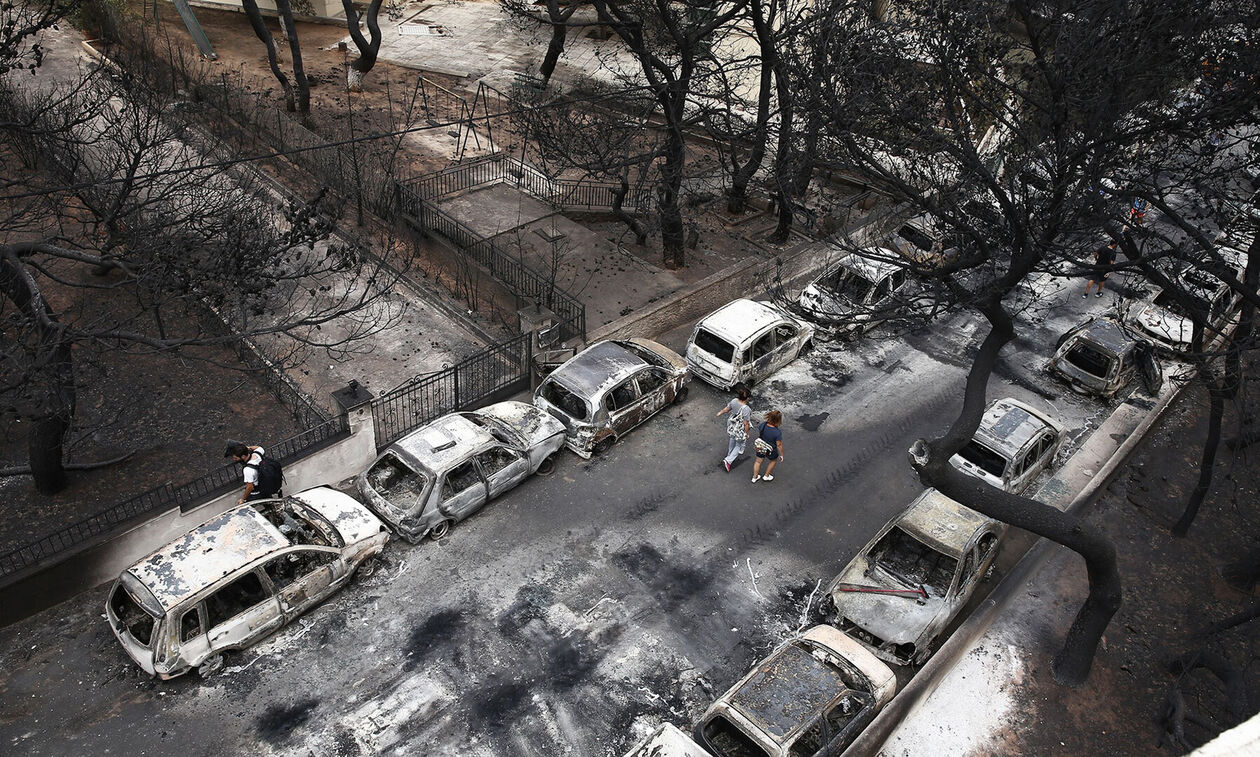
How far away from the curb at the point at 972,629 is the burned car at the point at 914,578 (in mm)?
325

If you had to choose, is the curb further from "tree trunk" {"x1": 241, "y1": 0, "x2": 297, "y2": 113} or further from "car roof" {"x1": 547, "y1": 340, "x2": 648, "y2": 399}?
"tree trunk" {"x1": 241, "y1": 0, "x2": 297, "y2": 113}

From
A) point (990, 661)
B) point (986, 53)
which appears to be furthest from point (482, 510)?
point (986, 53)

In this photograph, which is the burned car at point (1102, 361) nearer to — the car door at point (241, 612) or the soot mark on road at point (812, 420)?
the soot mark on road at point (812, 420)

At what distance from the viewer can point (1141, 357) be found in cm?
1730

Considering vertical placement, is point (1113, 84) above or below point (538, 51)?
above

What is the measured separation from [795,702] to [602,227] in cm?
1469

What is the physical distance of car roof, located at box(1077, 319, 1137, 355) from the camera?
1694 centimetres

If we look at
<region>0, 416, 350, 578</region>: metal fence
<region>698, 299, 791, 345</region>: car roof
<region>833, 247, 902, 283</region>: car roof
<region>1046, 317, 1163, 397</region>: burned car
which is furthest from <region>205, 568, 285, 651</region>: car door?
<region>1046, 317, 1163, 397</region>: burned car

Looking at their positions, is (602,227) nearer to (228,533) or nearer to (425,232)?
(425,232)

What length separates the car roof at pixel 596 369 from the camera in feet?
47.1

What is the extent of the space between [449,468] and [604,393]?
9.74 ft

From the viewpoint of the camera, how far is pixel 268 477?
12.1 meters

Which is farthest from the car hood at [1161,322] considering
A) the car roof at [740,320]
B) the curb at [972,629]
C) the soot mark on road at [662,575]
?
the soot mark on road at [662,575]

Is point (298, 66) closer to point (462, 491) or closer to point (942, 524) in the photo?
point (462, 491)
